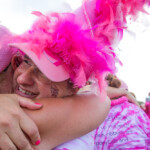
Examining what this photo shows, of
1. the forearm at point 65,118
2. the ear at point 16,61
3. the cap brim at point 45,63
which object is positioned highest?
the cap brim at point 45,63

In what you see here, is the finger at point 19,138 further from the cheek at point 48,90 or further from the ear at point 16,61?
the ear at point 16,61

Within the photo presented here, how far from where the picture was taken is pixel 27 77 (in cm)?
102

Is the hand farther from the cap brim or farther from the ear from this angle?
the ear

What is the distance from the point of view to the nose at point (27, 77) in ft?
3.30

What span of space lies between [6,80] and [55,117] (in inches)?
17.5

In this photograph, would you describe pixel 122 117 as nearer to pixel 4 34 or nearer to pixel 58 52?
pixel 58 52

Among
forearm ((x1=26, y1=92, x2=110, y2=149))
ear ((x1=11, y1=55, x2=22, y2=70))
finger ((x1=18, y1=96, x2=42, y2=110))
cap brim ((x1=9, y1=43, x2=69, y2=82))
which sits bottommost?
forearm ((x1=26, y1=92, x2=110, y2=149))

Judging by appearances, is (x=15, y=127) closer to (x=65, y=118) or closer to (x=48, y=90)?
(x=65, y=118)

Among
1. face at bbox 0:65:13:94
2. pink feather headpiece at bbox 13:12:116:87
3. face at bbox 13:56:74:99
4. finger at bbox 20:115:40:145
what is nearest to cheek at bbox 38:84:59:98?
face at bbox 13:56:74:99

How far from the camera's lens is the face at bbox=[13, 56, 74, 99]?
1028 mm

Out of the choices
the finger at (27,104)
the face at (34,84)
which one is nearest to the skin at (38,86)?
the face at (34,84)

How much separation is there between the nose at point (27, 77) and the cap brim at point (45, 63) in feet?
0.40

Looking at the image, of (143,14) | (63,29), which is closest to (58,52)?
(63,29)

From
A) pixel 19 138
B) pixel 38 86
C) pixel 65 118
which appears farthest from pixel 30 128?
pixel 38 86
